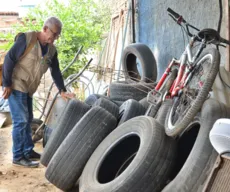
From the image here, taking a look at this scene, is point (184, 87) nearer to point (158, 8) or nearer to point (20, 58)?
point (20, 58)

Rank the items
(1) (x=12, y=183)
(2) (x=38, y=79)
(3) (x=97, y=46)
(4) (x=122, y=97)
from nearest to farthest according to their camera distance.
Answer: (1) (x=12, y=183) → (2) (x=38, y=79) → (4) (x=122, y=97) → (3) (x=97, y=46)

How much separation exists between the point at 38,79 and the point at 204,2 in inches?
94.7

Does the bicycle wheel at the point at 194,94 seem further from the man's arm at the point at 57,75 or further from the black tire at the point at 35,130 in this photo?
the black tire at the point at 35,130

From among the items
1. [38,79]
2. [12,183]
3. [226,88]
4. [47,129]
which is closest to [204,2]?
[226,88]

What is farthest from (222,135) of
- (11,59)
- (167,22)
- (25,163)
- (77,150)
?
(167,22)

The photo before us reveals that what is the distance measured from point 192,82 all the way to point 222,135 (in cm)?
136

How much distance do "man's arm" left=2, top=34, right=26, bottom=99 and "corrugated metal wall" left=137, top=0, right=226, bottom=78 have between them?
2335 millimetres

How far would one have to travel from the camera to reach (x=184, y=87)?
3.22 m

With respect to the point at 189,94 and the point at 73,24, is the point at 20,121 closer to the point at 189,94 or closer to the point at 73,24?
the point at 189,94

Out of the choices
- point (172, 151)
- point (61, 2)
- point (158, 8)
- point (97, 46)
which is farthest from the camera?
point (61, 2)

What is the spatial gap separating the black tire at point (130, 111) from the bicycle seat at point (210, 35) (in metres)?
1.16

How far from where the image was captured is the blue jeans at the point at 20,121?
168 inches

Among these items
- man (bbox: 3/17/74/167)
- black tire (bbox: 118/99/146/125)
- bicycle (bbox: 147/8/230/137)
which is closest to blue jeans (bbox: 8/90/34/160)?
man (bbox: 3/17/74/167)

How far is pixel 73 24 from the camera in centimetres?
1037
